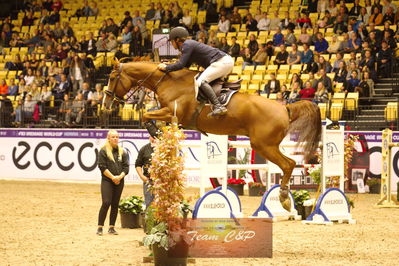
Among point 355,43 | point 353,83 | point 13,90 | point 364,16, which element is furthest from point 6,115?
point 364,16

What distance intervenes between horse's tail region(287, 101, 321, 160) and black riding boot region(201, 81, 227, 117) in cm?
129

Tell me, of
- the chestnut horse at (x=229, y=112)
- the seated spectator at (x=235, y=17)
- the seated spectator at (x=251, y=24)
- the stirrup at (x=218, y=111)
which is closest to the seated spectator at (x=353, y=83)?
the seated spectator at (x=251, y=24)

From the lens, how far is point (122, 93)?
422 inches

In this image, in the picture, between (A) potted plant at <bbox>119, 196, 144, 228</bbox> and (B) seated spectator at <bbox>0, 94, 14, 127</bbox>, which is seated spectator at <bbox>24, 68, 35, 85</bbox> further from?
(A) potted plant at <bbox>119, 196, 144, 228</bbox>

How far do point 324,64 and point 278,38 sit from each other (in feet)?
9.77

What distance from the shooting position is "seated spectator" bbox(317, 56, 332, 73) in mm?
21562

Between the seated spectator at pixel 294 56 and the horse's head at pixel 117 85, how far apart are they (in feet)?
41.6

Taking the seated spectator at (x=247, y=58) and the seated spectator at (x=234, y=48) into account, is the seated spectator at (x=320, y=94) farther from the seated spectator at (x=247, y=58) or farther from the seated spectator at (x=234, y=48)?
the seated spectator at (x=234, y=48)

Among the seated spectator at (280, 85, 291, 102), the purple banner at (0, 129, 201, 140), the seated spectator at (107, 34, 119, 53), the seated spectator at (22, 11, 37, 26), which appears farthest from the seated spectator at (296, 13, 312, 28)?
the seated spectator at (22, 11, 37, 26)

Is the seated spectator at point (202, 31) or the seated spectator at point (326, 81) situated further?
the seated spectator at point (202, 31)

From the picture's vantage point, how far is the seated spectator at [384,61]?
21172mm

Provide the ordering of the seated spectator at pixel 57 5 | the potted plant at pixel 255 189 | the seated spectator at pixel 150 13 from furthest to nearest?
the seated spectator at pixel 57 5 < the seated spectator at pixel 150 13 < the potted plant at pixel 255 189

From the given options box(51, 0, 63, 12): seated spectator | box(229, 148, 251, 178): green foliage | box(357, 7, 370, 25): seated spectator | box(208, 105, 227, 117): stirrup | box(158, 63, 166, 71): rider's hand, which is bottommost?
box(229, 148, 251, 178): green foliage

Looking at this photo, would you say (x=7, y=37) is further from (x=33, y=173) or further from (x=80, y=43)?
(x=33, y=173)
